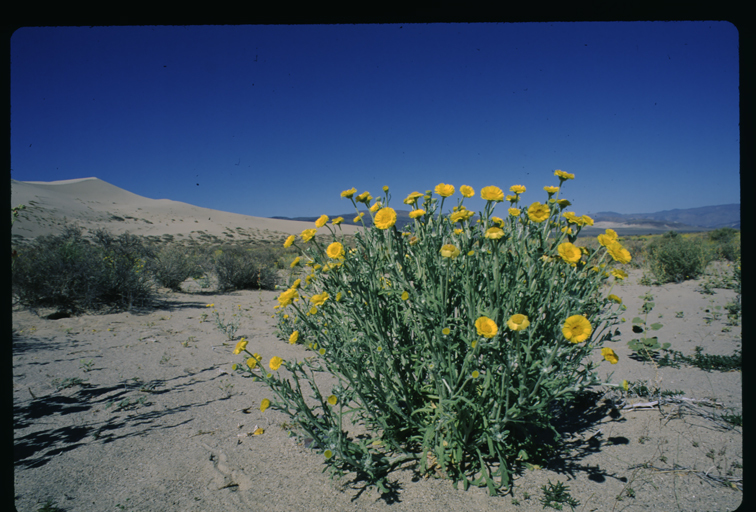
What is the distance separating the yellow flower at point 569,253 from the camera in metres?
1.35

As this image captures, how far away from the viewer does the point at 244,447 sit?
207cm

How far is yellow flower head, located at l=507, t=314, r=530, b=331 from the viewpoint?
1.20 m

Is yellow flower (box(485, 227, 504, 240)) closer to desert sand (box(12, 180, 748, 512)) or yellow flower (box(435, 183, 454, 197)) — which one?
yellow flower (box(435, 183, 454, 197))

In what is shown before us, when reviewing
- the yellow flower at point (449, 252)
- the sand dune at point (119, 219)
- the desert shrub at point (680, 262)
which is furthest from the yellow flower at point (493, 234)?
the sand dune at point (119, 219)

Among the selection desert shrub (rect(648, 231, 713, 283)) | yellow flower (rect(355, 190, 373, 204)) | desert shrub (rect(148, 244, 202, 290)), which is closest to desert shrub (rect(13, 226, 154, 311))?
desert shrub (rect(148, 244, 202, 290))

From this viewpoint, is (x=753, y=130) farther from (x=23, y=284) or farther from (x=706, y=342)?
(x=23, y=284)

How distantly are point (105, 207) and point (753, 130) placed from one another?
5766cm

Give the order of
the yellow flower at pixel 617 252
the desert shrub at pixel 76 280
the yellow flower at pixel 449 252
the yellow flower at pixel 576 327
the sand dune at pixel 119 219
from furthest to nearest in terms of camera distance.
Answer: the sand dune at pixel 119 219
the desert shrub at pixel 76 280
the yellow flower at pixel 617 252
the yellow flower at pixel 449 252
the yellow flower at pixel 576 327

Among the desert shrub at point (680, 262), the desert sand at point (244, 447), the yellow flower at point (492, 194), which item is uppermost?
the yellow flower at point (492, 194)

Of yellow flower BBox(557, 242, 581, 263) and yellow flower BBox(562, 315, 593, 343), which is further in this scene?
yellow flower BBox(557, 242, 581, 263)

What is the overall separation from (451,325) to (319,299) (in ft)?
2.22

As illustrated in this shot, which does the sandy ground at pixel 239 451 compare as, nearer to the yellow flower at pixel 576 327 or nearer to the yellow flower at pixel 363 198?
the yellow flower at pixel 576 327

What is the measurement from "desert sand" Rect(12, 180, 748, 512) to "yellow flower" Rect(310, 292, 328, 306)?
3.11 feet

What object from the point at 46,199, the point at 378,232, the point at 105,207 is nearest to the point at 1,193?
the point at 378,232
